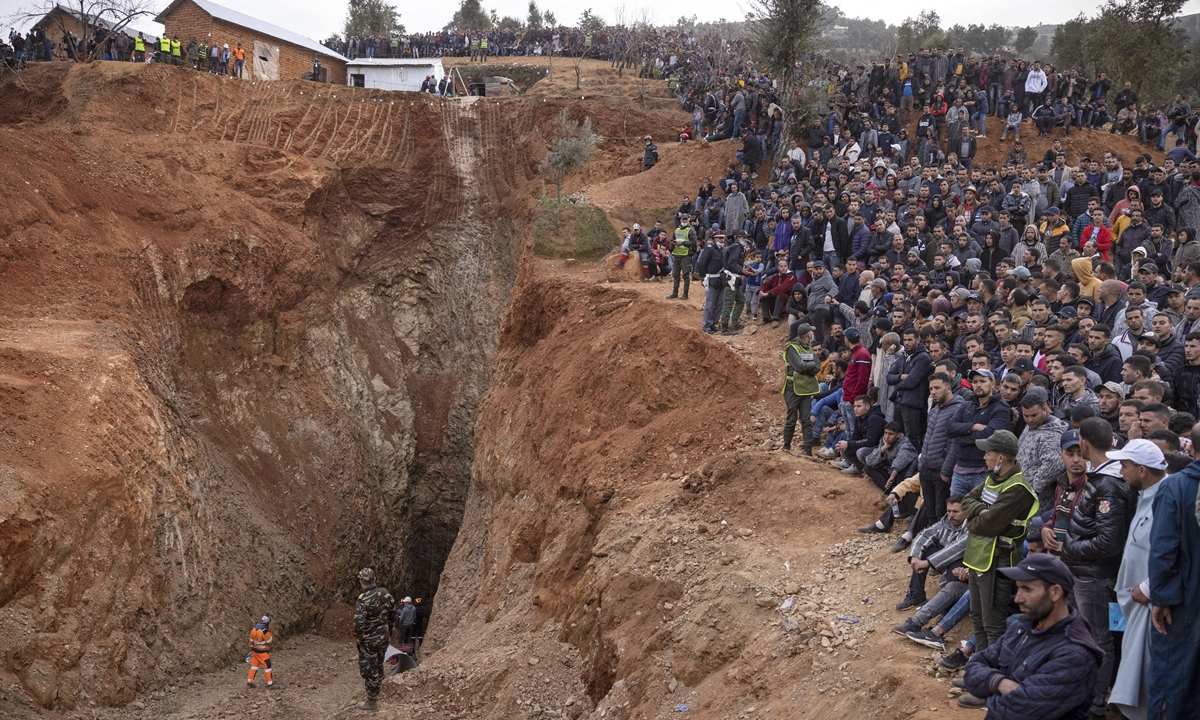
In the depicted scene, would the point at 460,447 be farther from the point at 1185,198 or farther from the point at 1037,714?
the point at 1037,714

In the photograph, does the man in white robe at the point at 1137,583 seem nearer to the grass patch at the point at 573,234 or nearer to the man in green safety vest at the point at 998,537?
the man in green safety vest at the point at 998,537

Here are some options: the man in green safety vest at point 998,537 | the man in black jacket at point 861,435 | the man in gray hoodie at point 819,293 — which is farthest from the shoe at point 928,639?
the man in gray hoodie at point 819,293

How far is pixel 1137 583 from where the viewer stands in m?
5.93

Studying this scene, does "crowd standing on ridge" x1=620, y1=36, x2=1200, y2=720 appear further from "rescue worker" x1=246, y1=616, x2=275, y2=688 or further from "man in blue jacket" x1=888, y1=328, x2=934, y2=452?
"rescue worker" x1=246, y1=616, x2=275, y2=688

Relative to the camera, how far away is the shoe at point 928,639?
7.64 m

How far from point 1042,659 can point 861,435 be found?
6.61m

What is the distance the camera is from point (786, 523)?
11211mm

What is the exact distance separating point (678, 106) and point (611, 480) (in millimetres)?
25185

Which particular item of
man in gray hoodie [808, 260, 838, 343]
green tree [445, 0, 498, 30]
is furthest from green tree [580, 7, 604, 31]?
man in gray hoodie [808, 260, 838, 343]

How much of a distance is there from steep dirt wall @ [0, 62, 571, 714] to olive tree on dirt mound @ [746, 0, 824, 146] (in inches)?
350

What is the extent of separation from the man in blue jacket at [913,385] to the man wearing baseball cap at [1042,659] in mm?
5113

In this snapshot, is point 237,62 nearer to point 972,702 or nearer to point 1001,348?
point 1001,348

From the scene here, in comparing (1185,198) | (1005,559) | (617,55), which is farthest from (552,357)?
(617,55)

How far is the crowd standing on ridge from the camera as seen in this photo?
18.3 ft
